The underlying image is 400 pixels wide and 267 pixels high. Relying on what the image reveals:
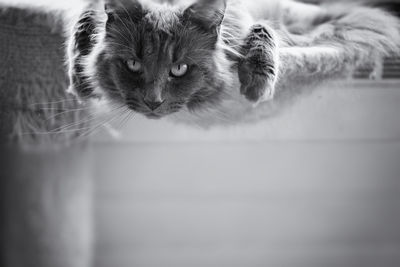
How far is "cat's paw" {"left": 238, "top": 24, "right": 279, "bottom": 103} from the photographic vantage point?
27.1 inches

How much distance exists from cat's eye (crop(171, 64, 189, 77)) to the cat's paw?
8 cm

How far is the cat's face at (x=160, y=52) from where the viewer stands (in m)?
0.67

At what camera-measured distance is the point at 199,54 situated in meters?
0.71

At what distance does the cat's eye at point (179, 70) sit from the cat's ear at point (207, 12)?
0.21ft

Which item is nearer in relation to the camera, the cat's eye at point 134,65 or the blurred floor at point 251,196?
the cat's eye at point 134,65

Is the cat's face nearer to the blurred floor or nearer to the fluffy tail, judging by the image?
the fluffy tail

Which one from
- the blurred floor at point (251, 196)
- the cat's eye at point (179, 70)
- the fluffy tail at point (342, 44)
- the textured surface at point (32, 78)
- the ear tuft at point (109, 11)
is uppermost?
the ear tuft at point (109, 11)

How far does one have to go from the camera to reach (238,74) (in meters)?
0.72

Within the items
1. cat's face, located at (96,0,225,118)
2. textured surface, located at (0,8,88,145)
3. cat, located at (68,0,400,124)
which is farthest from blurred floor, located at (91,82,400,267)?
cat's face, located at (96,0,225,118)

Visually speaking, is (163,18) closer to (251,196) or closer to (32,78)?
(32,78)

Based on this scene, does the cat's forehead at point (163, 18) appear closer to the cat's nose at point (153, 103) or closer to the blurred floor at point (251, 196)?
the cat's nose at point (153, 103)

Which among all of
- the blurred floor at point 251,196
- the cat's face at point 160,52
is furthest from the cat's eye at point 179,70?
the blurred floor at point 251,196

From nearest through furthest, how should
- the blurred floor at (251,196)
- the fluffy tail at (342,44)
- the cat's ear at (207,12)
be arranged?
the cat's ear at (207,12) → the fluffy tail at (342,44) → the blurred floor at (251,196)

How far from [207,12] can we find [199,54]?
0.22 feet
